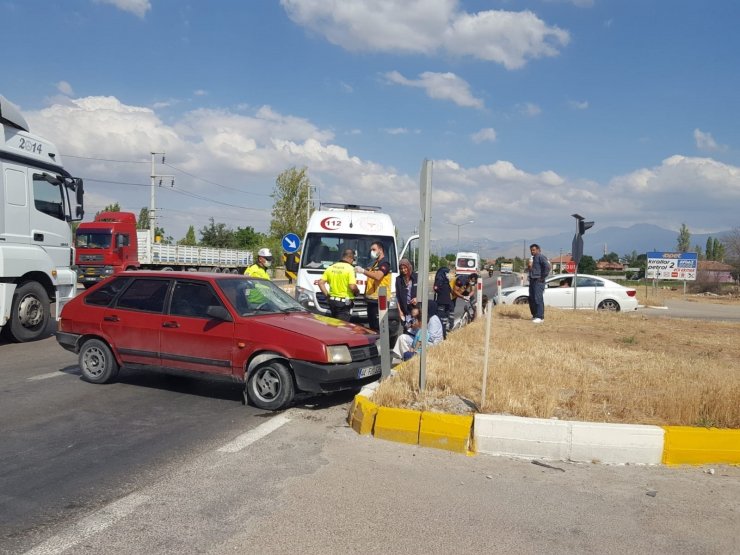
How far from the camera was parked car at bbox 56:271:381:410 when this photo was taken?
687cm

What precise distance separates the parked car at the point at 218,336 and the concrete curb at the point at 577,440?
1598 millimetres

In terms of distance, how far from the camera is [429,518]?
162 inches

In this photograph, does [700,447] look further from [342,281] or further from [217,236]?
[217,236]

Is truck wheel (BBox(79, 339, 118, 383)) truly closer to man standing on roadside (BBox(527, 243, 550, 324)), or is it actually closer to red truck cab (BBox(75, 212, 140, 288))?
man standing on roadside (BBox(527, 243, 550, 324))

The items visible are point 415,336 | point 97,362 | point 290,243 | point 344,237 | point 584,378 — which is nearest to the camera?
point 584,378

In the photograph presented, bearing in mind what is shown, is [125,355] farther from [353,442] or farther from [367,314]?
[367,314]

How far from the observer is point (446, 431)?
5.66m

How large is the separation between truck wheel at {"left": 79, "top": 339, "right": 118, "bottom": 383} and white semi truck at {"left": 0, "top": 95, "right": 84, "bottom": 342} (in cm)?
378

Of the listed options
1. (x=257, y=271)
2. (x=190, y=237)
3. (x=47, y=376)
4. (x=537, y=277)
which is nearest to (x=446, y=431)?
(x=47, y=376)

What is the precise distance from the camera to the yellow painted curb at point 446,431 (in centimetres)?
560

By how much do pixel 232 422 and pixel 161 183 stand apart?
151ft

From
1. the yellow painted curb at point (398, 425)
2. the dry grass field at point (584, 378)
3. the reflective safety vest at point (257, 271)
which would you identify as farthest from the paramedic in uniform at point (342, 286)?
the yellow painted curb at point (398, 425)

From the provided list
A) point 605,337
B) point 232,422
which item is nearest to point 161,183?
point 605,337

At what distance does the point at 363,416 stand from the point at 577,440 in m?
1.95
